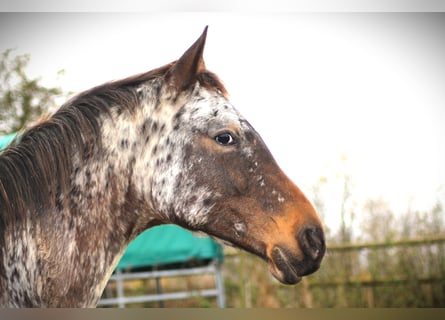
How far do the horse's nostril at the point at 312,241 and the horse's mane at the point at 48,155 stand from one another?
2.30ft

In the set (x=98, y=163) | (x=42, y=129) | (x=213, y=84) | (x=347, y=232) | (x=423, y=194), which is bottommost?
(x=347, y=232)

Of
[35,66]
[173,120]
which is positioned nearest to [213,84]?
[173,120]

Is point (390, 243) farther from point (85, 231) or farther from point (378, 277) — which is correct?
point (85, 231)

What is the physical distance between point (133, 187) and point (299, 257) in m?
0.59

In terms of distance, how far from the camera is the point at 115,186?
1.66 metres

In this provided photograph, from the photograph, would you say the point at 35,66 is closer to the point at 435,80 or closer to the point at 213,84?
the point at 213,84

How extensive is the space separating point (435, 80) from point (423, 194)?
25.9 inches

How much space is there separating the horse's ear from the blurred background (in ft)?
3.55

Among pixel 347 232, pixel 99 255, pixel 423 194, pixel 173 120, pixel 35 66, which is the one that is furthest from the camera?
pixel 347 232

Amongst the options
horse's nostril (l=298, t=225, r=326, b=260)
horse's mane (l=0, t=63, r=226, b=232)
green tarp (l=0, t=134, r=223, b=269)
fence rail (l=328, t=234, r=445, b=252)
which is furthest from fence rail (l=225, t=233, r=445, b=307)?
horse's mane (l=0, t=63, r=226, b=232)

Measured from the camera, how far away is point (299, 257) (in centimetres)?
172

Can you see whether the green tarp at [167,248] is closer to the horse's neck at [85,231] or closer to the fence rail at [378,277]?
the fence rail at [378,277]

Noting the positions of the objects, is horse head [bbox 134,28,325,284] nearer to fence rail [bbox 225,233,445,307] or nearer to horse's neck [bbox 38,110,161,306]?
horse's neck [bbox 38,110,161,306]

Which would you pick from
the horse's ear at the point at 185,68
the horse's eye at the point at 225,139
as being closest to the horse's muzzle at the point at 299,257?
the horse's eye at the point at 225,139
